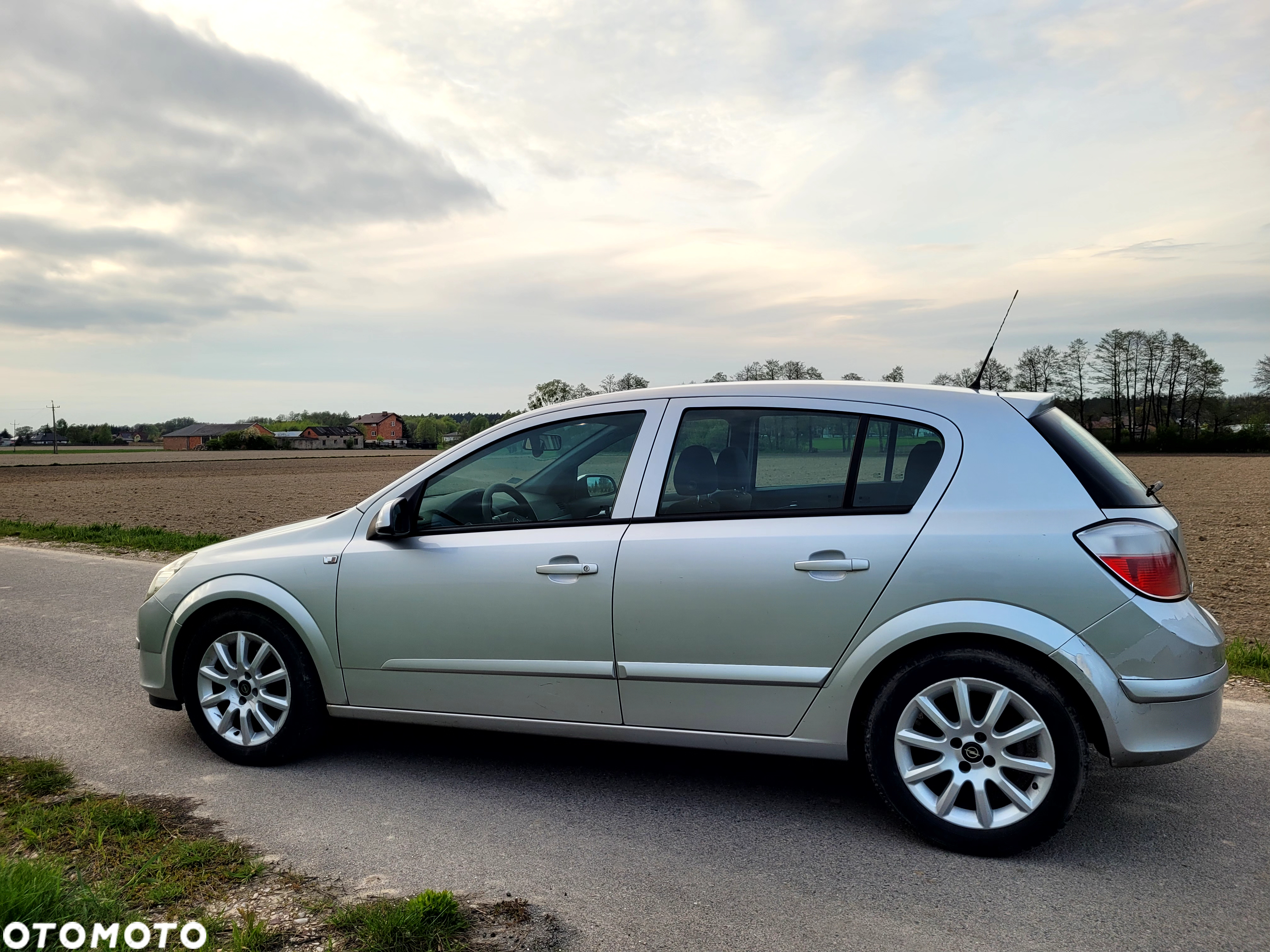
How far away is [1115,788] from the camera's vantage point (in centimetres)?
403

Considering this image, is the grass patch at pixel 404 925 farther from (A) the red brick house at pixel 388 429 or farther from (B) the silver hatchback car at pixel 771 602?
(A) the red brick house at pixel 388 429

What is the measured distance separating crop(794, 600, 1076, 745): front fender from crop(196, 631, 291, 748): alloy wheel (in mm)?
2370

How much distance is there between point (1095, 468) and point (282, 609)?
11.2ft

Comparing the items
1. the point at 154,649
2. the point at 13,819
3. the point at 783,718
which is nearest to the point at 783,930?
the point at 783,718

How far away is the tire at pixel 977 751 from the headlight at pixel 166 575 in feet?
10.9

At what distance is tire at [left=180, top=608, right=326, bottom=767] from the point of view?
4309 millimetres

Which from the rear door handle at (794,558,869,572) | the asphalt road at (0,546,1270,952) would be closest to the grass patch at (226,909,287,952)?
the asphalt road at (0,546,1270,952)

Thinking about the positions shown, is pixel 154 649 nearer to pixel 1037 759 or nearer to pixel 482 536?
pixel 482 536

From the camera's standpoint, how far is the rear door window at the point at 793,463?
3559 mm

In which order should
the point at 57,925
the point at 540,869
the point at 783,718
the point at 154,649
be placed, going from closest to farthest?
the point at 57,925, the point at 540,869, the point at 783,718, the point at 154,649

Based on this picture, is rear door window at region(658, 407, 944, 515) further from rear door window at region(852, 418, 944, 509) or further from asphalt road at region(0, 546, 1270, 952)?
asphalt road at region(0, 546, 1270, 952)

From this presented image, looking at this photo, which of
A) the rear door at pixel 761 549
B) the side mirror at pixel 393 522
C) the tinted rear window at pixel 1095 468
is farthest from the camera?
the side mirror at pixel 393 522

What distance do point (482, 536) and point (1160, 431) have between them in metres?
106

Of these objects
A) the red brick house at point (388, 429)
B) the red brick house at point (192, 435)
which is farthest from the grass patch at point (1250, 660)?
the red brick house at point (388, 429)
